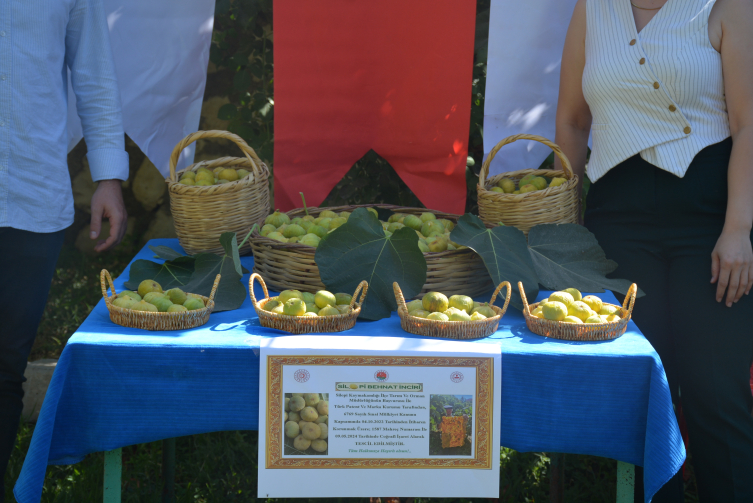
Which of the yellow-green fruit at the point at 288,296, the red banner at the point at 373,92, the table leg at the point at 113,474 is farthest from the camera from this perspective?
the red banner at the point at 373,92

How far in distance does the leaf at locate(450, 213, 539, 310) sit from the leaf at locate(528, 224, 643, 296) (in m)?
0.07

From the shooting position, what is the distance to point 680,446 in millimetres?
1171

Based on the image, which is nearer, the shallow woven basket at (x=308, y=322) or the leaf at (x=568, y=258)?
the shallow woven basket at (x=308, y=322)

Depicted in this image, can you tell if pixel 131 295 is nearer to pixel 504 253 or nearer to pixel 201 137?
pixel 201 137

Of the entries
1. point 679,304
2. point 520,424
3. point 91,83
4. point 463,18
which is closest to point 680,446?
point 520,424

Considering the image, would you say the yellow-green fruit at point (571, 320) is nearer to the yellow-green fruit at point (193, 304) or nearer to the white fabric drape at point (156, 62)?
the yellow-green fruit at point (193, 304)

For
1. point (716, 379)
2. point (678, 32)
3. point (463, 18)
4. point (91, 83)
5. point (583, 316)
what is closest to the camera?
point (583, 316)

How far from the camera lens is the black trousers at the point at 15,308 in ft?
5.20

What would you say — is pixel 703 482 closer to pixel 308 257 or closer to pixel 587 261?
pixel 587 261

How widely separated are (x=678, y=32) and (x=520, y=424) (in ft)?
3.33

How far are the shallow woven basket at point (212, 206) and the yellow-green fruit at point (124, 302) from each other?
0.54 meters

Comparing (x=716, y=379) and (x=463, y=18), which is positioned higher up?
(x=463, y=18)

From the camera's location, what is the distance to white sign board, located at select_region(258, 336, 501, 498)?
1.16 metres

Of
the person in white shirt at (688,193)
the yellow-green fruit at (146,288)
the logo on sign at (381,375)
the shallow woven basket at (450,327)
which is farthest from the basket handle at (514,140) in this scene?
the yellow-green fruit at (146,288)
